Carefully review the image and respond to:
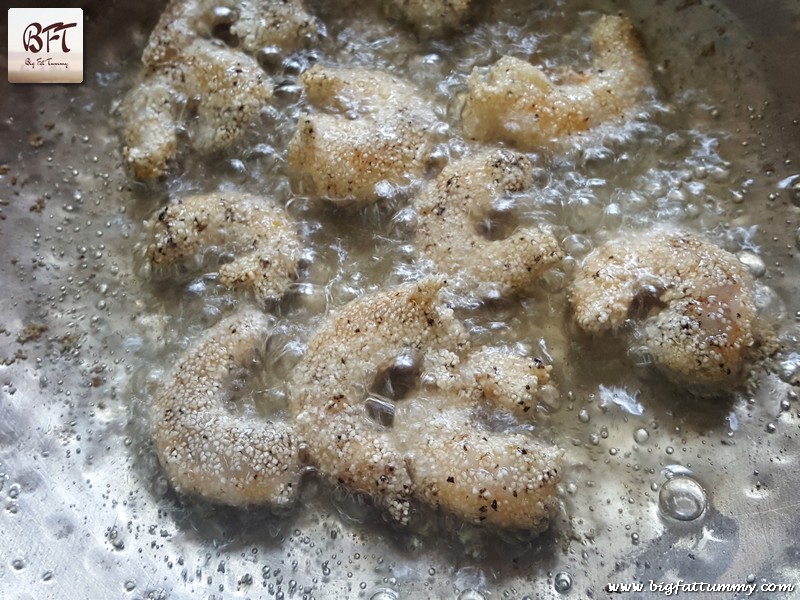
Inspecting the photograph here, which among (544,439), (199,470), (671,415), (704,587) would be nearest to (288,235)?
(199,470)

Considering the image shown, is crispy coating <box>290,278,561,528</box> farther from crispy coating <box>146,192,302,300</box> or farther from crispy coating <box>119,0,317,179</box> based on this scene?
crispy coating <box>119,0,317,179</box>

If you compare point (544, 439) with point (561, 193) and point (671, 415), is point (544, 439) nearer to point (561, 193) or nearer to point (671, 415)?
point (671, 415)

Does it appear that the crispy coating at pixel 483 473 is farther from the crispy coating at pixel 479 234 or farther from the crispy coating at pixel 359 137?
the crispy coating at pixel 359 137

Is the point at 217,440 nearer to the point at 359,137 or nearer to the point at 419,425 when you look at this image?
the point at 419,425

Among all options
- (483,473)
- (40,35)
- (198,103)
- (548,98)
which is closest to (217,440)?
(483,473)

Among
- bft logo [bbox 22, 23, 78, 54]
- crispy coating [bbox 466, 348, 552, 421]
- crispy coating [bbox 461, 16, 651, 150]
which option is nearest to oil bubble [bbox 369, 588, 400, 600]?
crispy coating [bbox 466, 348, 552, 421]

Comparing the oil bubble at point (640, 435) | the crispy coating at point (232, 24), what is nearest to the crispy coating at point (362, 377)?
the oil bubble at point (640, 435)
